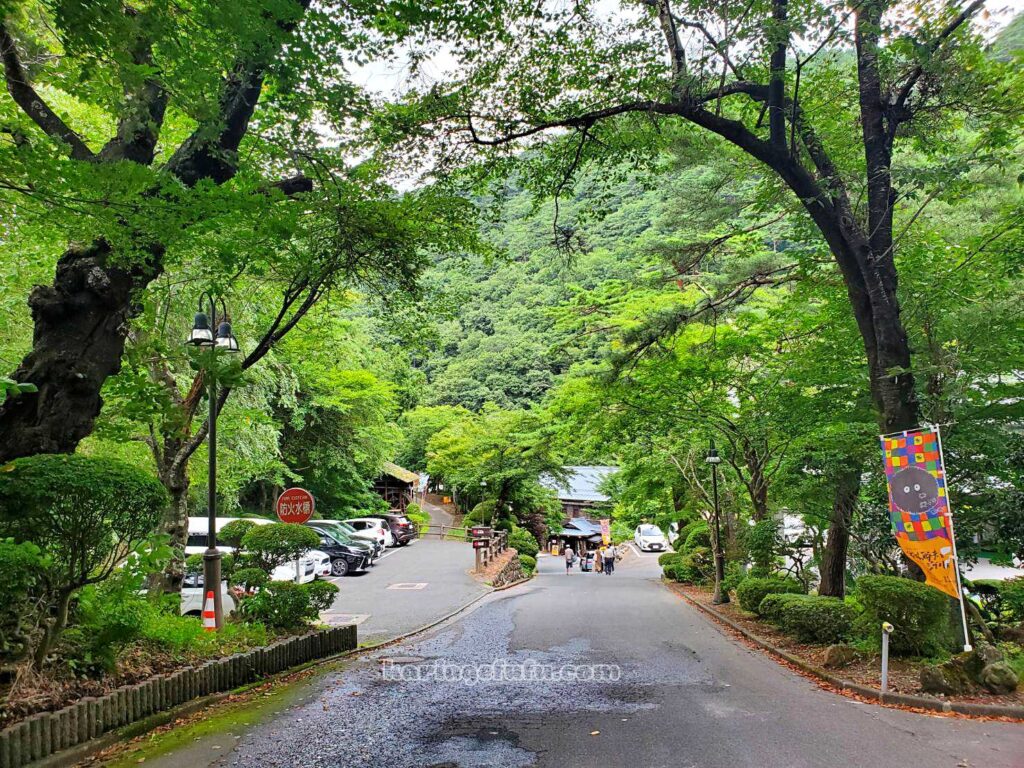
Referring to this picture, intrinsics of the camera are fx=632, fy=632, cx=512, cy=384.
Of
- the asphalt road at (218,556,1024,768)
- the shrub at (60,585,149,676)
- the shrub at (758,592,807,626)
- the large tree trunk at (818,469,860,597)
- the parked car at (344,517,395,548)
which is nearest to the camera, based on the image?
the asphalt road at (218,556,1024,768)

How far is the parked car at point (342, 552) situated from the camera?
2056 centimetres

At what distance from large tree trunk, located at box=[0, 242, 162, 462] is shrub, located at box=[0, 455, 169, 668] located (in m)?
0.98

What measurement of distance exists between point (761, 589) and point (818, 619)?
3169mm

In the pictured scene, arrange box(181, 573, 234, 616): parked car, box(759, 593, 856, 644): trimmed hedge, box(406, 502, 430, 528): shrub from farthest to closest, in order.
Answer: box(406, 502, 430, 528): shrub
box(181, 573, 234, 616): parked car
box(759, 593, 856, 644): trimmed hedge

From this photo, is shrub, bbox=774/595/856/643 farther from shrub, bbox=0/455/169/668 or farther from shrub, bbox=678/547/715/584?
shrub, bbox=678/547/715/584

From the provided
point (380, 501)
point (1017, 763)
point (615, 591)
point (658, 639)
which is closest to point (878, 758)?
point (1017, 763)

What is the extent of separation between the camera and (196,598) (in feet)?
37.7

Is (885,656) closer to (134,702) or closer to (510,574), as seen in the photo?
(134,702)

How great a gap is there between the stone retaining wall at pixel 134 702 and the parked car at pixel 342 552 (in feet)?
39.6

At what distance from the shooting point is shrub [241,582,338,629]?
355 inches

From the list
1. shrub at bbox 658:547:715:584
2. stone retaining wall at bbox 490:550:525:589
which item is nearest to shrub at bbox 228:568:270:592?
stone retaining wall at bbox 490:550:525:589

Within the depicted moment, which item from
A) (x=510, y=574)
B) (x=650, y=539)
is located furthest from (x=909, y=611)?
(x=650, y=539)

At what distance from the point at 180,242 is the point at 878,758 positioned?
23.6ft

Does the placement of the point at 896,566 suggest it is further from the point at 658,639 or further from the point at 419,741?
the point at 419,741
